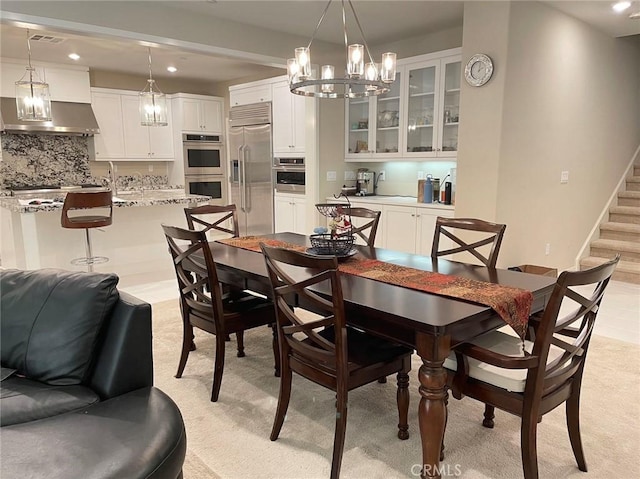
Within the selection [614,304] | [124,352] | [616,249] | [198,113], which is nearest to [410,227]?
[614,304]

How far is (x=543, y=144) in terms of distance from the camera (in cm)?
465

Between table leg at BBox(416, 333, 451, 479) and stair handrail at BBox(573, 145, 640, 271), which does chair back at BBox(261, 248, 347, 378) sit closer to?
table leg at BBox(416, 333, 451, 479)

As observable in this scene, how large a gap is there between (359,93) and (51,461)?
2449 millimetres

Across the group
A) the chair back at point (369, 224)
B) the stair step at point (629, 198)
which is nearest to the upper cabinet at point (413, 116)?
the chair back at point (369, 224)

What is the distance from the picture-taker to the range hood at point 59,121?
6340mm

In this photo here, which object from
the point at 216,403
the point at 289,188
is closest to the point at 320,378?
the point at 216,403

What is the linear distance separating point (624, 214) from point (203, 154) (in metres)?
6.46

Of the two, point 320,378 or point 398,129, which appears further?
point 398,129

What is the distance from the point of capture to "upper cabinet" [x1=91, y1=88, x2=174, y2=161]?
24.0ft

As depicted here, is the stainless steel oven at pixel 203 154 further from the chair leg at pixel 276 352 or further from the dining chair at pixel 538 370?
the dining chair at pixel 538 370

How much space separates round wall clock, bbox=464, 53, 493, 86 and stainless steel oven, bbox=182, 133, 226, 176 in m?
5.20

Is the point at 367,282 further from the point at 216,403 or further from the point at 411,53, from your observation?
the point at 411,53

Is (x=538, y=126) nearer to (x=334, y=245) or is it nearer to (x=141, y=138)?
(x=334, y=245)

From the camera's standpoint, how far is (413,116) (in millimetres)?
5281
